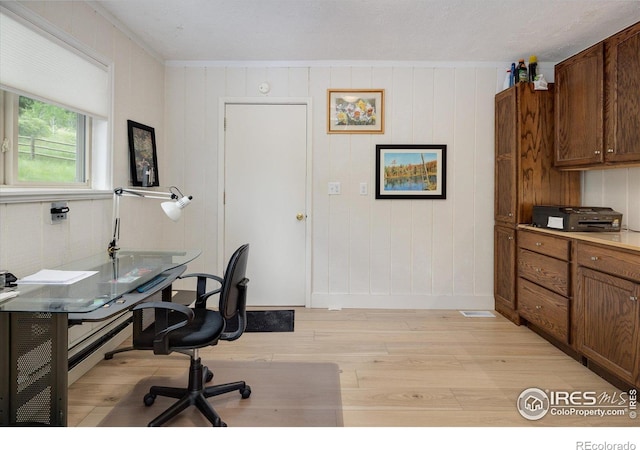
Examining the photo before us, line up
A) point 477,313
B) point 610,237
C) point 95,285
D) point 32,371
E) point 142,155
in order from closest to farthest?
point 32,371
point 95,285
point 610,237
point 142,155
point 477,313

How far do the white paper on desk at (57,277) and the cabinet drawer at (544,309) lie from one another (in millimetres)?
2958

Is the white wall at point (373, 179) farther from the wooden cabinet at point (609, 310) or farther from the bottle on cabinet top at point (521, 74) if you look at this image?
the wooden cabinet at point (609, 310)

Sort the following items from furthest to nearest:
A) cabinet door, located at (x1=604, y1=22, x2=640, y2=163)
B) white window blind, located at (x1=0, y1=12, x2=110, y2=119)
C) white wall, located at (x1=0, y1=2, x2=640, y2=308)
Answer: white wall, located at (x1=0, y1=2, x2=640, y2=308), cabinet door, located at (x1=604, y1=22, x2=640, y2=163), white window blind, located at (x1=0, y1=12, x2=110, y2=119)

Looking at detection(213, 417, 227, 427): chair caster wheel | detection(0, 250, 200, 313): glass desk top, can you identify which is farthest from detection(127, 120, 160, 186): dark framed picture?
detection(213, 417, 227, 427): chair caster wheel

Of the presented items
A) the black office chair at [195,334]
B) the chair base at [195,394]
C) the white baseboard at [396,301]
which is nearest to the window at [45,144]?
the black office chair at [195,334]

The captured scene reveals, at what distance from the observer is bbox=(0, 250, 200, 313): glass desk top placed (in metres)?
1.55

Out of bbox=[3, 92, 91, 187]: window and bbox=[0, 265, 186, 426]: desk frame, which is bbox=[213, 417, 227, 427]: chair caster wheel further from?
bbox=[3, 92, 91, 187]: window

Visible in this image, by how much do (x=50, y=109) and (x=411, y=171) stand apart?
9.52ft

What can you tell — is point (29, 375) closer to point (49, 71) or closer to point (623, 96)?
point (49, 71)

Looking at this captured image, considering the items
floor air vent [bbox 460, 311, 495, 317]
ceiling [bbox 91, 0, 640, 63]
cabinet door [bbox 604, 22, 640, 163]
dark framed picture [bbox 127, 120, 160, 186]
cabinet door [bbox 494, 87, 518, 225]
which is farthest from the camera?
floor air vent [bbox 460, 311, 495, 317]

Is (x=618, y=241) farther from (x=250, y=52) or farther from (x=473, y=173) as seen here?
(x=250, y=52)

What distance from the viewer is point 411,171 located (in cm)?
401

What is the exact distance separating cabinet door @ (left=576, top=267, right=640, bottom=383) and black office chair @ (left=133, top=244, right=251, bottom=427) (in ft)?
6.77

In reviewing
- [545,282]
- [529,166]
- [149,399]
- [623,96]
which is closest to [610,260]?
[545,282]
